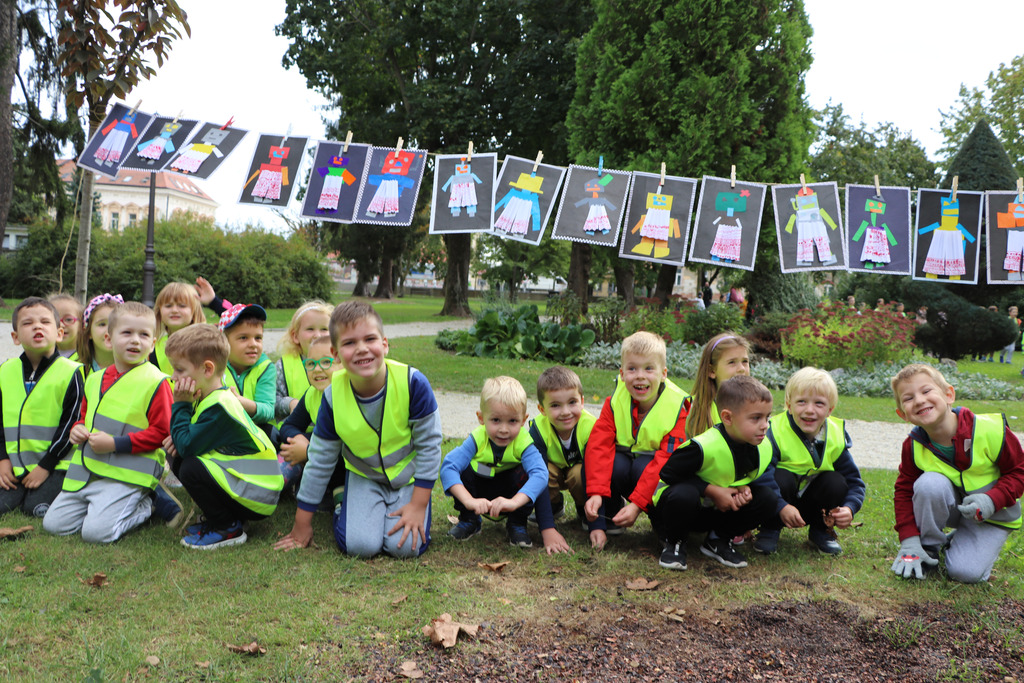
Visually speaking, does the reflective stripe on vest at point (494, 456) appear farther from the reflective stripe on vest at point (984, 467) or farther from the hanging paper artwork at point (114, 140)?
the hanging paper artwork at point (114, 140)

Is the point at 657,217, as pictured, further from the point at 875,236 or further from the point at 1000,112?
the point at 1000,112

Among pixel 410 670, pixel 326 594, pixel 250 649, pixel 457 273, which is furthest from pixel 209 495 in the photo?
pixel 457 273

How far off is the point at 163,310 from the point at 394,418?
225 cm

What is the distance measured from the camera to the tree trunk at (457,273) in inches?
961

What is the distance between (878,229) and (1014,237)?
118cm

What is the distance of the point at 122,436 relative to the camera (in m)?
3.82

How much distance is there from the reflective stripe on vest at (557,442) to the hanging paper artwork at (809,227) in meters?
3.79

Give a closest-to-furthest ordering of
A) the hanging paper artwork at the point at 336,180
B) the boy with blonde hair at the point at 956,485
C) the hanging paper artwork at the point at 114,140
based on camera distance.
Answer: the boy with blonde hair at the point at 956,485 → the hanging paper artwork at the point at 114,140 → the hanging paper artwork at the point at 336,180

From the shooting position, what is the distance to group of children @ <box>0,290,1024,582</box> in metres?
3.38

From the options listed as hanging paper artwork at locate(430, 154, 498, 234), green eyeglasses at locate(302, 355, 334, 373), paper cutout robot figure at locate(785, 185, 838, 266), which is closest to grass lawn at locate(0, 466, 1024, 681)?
green eyeglasses at locate(302, 355, 334, 373)

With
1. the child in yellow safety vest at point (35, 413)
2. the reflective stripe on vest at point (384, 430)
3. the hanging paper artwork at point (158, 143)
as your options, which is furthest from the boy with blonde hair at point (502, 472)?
the hanging paper artwork at point (158, 143)

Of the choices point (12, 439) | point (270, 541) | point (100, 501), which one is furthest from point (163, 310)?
point (270, 541)

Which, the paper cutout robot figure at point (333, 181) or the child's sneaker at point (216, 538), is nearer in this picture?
the child's sneaker at point (216, 538)

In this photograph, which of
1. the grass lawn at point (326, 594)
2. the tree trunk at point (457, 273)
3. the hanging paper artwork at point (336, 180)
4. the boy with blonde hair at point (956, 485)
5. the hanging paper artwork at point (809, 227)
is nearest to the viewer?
the grass lawn at point (326, 594)
